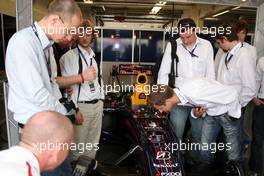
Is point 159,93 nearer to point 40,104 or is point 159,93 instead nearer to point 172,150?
point 172,150

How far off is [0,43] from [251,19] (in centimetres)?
727

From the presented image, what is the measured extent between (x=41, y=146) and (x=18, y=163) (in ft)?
0.37

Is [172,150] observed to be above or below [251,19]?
below

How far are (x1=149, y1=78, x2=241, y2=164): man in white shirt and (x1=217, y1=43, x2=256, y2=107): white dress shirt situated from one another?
0.81 feet

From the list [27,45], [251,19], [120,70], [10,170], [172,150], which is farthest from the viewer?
[251,19]

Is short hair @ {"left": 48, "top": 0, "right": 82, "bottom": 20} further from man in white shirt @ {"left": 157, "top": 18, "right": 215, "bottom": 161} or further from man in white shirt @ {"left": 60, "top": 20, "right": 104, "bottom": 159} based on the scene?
man in white shirt @ {"left": 157, "top": 18, "right": 215, "bottom": 161}

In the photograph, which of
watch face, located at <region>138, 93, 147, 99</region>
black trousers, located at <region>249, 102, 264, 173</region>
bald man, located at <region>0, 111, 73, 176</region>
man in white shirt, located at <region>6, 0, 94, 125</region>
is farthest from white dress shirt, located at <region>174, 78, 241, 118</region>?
bald man, located at <region>0, 111, 73, 176</region>

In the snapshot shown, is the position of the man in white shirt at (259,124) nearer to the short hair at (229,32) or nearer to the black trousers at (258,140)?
the black trousers at (258,140)

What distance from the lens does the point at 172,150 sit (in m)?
2.31

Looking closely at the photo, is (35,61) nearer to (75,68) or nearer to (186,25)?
(75,68)

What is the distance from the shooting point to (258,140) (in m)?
2.58

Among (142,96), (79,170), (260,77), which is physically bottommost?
(79,170)

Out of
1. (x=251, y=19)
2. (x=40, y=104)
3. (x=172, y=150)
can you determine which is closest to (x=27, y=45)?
(x=40, y=104)

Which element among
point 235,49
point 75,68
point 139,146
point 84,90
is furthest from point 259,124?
point 75,68
